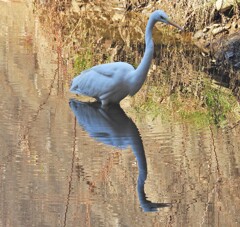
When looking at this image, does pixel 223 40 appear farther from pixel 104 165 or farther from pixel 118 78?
pixel 104 165

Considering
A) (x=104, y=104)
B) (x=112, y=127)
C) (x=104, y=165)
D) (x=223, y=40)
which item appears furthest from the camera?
(x=223, y=40)

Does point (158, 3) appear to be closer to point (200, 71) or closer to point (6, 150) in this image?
point (200, 71)

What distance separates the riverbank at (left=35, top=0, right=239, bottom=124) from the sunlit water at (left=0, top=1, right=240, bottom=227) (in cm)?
79

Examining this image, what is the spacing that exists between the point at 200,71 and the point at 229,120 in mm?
2646

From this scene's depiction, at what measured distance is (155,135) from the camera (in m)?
8.37

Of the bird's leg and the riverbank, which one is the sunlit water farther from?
the riverbank

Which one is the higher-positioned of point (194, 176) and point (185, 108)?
point (185, 108)

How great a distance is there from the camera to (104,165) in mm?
7375

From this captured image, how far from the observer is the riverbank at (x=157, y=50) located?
388 inches

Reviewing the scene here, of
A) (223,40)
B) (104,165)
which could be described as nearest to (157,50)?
(223,40)

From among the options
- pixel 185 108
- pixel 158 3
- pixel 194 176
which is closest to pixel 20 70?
pixel 185 108

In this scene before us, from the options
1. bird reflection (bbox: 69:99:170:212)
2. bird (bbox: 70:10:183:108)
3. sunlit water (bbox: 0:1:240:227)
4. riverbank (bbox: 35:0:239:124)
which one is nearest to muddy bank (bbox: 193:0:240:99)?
riverbank (bbox: 35:0:239:124)

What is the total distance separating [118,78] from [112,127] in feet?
2.40

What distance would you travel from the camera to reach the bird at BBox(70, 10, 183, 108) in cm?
914
